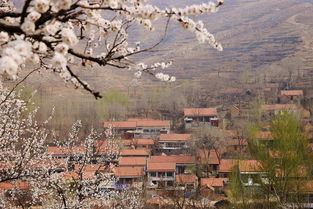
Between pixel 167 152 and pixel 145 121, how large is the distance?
894 centimetres

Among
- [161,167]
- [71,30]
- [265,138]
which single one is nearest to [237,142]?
[161,167]

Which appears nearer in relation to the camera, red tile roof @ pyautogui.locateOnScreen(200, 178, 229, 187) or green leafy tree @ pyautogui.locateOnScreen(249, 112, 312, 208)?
green leafy tree @ pyautogui.locateOnScreen(249, 112, 312, 208)

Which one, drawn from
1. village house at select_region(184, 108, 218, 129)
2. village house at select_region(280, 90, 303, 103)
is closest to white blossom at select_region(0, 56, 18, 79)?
village house at select_region(184, 108, 218, 129)

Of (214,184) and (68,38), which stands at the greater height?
(68,38)

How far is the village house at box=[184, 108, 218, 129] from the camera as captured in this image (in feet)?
155

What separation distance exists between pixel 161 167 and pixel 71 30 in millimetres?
27250

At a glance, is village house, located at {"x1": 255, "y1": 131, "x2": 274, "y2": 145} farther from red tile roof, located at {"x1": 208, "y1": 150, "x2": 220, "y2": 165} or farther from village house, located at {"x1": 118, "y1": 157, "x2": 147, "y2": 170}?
village house, located at {"x1": 118, "y1": 157, "x2": 147, "y2": 170}

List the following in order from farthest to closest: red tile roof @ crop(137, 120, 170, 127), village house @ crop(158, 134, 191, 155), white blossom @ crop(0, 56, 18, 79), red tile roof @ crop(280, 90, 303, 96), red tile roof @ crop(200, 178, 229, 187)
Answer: red tile roof @ crop(280, 90, 303, 96) → red tile roof @ crop(137, 120, 170, 127) → village house @ crop(158, 134, 191, 155) → red tile roof @ crop(200, 178, 229, 187) → white blossom @ crop(0, 56, 18, 79)

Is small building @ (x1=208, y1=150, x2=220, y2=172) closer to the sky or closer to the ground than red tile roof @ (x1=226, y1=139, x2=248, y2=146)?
closer to the ground

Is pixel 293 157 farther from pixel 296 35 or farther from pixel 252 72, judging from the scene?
pixel 296 35

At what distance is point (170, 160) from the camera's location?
30.8m

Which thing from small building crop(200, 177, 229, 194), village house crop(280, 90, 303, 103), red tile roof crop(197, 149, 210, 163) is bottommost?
small building crop(200, 177, 229, 194)

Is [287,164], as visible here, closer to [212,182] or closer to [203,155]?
[212,182]

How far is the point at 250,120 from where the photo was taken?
43438 millimetres
